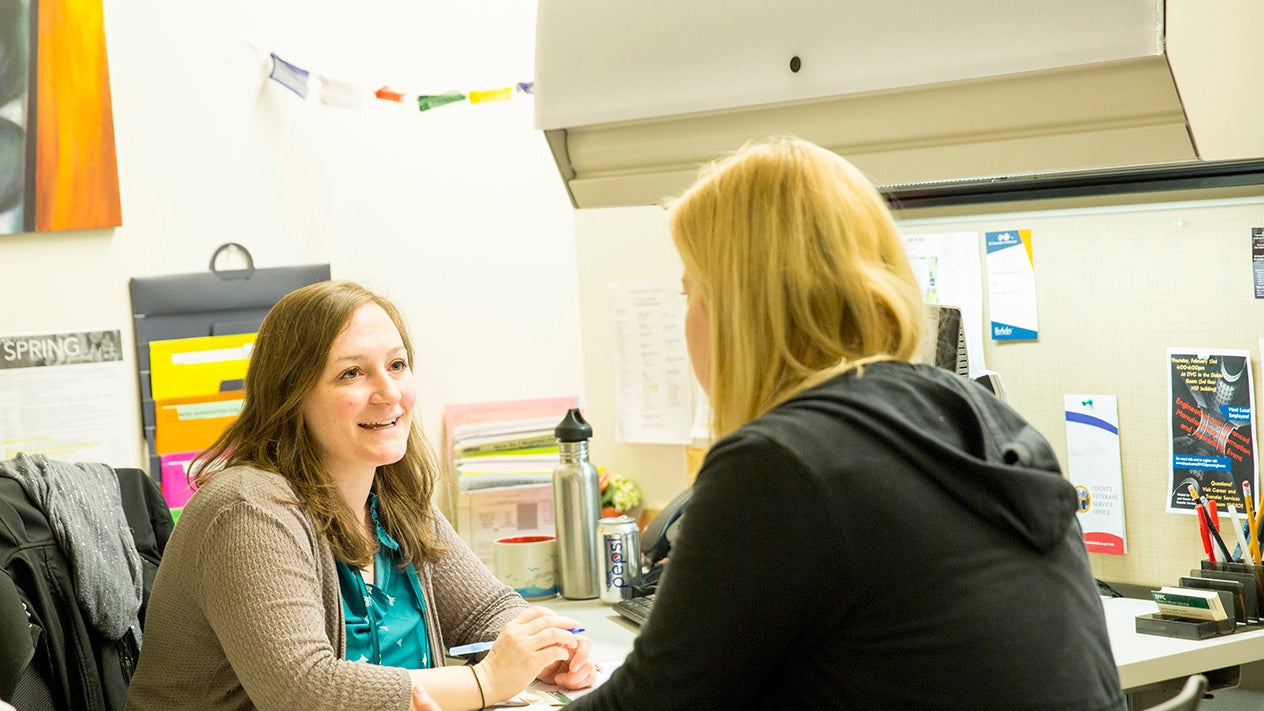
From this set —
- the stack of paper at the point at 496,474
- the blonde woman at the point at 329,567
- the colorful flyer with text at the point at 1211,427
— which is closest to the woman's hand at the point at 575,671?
the blonde woman at the point at 329,567

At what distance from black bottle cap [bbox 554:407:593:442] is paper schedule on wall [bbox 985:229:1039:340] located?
2.64 feet

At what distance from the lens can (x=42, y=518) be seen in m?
1.59

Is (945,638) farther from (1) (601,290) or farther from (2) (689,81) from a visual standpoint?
(1) (601,290)

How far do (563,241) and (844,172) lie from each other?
1592mm

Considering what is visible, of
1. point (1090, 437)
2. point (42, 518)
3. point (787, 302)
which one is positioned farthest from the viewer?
point (1090, 437)

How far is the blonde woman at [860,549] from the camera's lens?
0.95m

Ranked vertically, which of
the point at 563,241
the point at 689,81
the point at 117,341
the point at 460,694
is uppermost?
the point at 689,81

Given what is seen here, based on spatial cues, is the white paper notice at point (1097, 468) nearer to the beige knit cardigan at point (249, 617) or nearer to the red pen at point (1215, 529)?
the red pen at point (1215, 529)

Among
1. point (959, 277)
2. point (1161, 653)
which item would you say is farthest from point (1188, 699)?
point (959, 277)

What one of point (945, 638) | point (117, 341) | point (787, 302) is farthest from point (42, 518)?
point (945, 638)

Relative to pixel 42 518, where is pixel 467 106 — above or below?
above

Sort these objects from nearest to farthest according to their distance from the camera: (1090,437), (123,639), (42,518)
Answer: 1. (42,518)
2. (123,639)
3. (1090,437)

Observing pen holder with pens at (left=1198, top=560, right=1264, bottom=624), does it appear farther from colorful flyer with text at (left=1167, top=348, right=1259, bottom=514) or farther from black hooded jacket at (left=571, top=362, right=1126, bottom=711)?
black hooded jacket at (left=571, top=362, right=1126, bottom=711)

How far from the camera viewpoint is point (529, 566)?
7.86 feet
